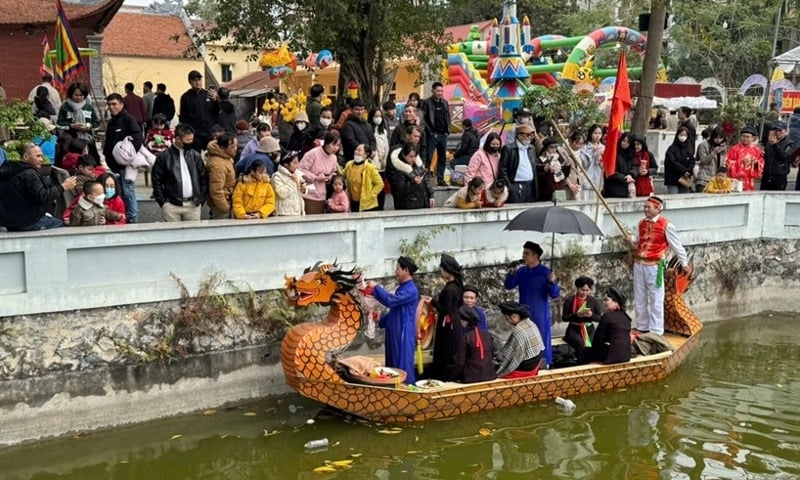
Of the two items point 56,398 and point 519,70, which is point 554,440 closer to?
point 56,398

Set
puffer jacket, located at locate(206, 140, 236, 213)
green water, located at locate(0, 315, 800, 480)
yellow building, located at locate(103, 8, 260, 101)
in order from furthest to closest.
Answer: yellow building, located at locate(103, 8, 260, 101), puffer jacket, located at locate(206, 140, 236, 213), green water, located at locate(0, 315, 800, 480)

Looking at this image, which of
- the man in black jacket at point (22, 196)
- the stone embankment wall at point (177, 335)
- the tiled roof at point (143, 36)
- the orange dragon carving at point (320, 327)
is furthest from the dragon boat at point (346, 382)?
the tiled roof at point (143, 36)

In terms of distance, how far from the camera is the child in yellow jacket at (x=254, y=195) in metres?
9.46

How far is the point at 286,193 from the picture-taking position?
970 centimetres

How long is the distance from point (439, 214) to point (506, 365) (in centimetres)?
216

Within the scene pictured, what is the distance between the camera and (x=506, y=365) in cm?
928

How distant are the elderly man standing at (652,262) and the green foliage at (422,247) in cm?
271

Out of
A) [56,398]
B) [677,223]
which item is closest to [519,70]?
[677,223]

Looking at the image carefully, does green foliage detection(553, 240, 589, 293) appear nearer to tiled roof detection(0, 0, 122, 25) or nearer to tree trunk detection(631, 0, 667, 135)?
tree trunk detection(631, 0, 667, 135)

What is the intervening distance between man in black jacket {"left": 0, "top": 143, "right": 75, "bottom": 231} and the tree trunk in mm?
10198

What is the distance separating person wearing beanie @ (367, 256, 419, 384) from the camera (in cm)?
877

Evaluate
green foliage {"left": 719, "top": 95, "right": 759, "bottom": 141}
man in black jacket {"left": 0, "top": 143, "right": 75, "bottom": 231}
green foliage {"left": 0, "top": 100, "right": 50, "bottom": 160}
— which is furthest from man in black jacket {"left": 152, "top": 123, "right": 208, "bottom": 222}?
green foliage {"left": 719, "top": 95, "right": 759, "bottom": 141}

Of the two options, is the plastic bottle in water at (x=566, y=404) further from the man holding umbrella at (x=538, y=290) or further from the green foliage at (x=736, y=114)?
the green foliage at (x=736, y=114)

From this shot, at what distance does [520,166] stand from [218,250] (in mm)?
4470
